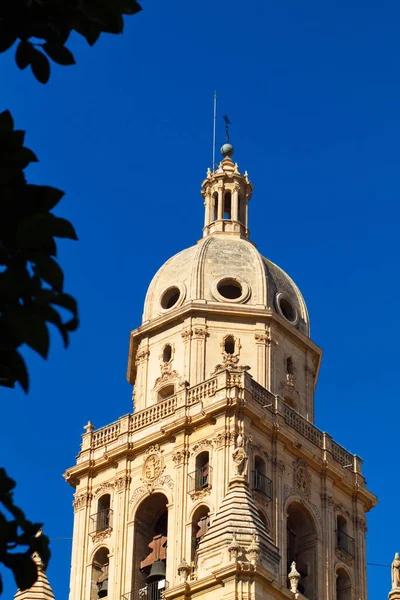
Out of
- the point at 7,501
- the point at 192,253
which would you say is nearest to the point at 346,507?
the point at 192,253

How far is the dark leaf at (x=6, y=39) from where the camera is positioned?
1030 cm

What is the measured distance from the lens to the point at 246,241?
70.3 metres

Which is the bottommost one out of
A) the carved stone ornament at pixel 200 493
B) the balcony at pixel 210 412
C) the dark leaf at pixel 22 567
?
the dark leaf at pixel 22 567

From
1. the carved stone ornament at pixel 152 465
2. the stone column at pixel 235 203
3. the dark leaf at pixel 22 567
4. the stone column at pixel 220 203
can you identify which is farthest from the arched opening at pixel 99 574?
the dark leaf at pixel 22 567

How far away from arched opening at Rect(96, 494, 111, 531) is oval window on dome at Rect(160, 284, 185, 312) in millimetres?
8928

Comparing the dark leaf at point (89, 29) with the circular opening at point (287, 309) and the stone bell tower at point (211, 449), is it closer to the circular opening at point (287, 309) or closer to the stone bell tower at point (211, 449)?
the stone bell tower at point (211, 449)

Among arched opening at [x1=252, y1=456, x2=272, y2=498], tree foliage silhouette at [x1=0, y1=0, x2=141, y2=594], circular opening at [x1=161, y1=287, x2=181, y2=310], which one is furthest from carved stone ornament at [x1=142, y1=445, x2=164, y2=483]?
tree foliage silhouette at [x1=0, y1=0, x2=141, y2=594]

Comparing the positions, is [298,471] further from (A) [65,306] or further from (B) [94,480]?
(A) [65,306]

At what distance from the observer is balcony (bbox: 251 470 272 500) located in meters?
58.9

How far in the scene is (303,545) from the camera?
200 feet

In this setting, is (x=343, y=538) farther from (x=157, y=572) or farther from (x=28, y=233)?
(x=28, y=233)

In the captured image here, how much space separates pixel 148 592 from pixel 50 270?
49517 millimetres

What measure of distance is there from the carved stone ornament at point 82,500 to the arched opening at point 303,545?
8.07m

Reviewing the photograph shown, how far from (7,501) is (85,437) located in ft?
178
